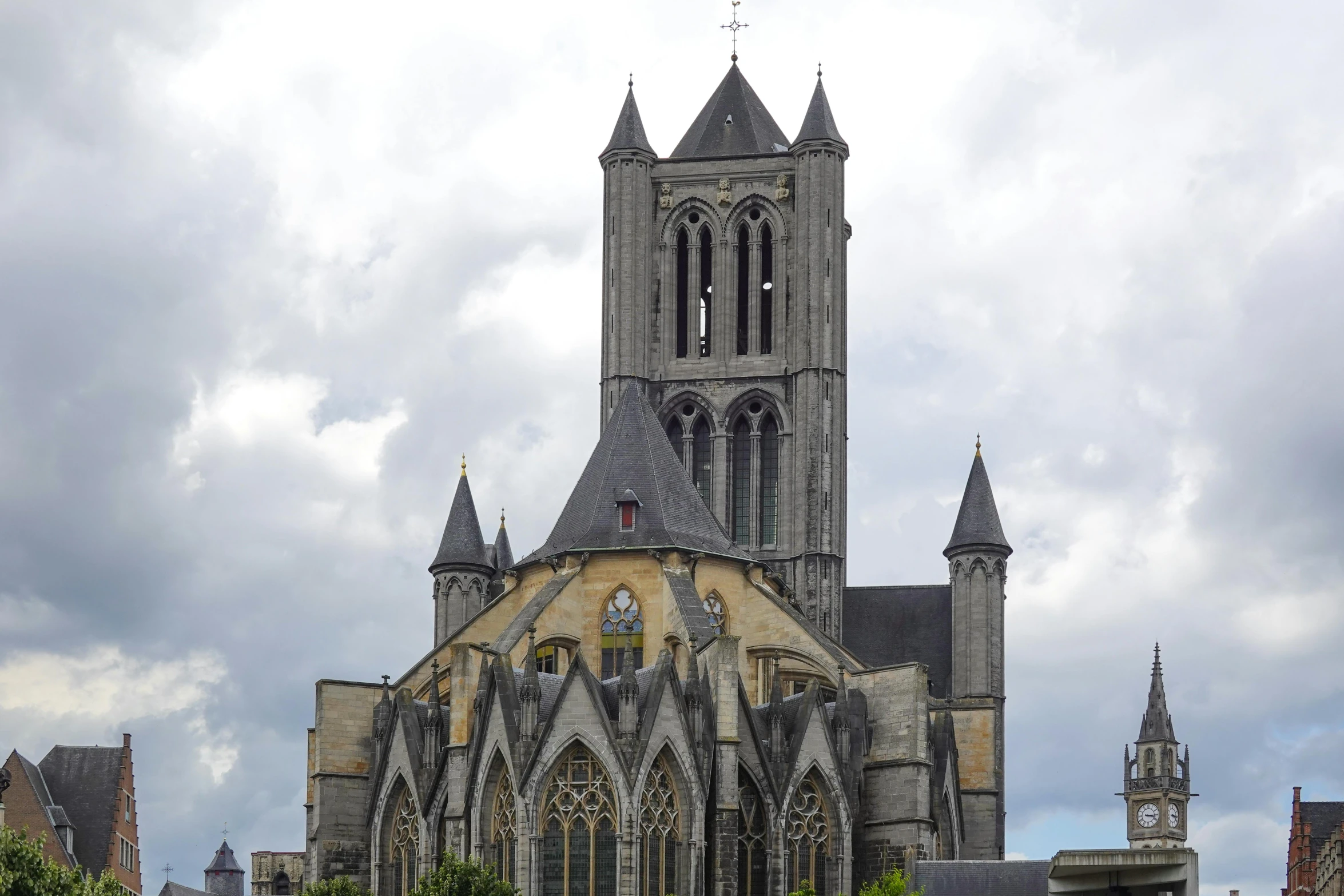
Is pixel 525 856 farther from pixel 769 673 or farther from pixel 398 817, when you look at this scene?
pixel 769 673

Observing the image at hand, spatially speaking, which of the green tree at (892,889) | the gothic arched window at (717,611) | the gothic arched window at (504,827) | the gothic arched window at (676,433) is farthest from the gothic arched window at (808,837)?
the gothic arched window at (676,433)

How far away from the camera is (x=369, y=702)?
57.6 m

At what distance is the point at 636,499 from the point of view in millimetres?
60000

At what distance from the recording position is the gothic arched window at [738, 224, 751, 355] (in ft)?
255

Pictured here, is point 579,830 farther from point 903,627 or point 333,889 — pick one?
point 903,627

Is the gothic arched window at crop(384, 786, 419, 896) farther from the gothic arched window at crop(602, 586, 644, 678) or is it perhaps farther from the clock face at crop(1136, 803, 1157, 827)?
the clock face at crop(1136, 803, 1157, 827)

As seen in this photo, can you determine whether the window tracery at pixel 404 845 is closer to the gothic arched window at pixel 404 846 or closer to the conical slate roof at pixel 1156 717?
the gothic arched window at pixel 404 846

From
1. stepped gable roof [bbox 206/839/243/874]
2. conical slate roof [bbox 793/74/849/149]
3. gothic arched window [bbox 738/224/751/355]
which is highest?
conical slate roof [bbox 793/74/849/149]

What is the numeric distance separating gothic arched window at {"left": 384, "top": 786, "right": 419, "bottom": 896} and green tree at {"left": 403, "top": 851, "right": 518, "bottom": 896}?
8.21 m

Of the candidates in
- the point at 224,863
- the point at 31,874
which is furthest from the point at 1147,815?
the point at 31,874

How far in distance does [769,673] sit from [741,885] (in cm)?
923

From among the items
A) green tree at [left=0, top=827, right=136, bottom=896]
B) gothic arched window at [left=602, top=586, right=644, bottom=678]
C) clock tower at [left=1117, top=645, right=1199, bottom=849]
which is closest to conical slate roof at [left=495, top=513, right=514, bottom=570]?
gothic arched window at [left=602, top=586, right=644, bottom=678]

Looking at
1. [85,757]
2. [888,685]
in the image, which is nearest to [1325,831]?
[888,685]

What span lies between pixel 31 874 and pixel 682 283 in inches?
1853
